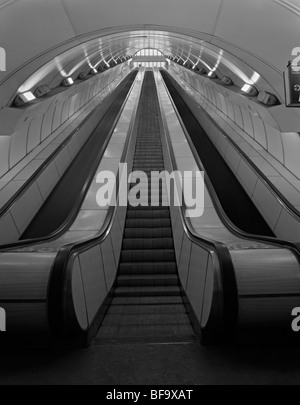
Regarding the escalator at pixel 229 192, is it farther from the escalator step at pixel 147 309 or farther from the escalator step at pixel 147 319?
the escalator step at pixel 147 319

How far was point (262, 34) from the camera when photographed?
278 inches

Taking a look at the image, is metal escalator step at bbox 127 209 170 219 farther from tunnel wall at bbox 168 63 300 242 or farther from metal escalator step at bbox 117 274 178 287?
metal escalator step at bbox 117 274 178 287

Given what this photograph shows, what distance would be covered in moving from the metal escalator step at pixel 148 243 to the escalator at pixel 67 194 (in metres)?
1.13

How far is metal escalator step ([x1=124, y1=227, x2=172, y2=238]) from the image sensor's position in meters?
6.47

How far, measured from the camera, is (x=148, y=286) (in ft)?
16.4

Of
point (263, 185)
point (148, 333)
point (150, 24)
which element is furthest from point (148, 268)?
point (150, 24)

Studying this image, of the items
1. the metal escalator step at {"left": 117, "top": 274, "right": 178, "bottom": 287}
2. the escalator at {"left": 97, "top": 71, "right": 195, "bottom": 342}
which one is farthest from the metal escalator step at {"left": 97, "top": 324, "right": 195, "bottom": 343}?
the metal escalator step at {"left": 117, "top": 274, "right": 178, "bottom": 287}

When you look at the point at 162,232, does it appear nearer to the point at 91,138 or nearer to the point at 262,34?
the point at 262,34

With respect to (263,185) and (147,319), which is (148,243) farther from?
(263,185)

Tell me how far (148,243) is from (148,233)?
366mm

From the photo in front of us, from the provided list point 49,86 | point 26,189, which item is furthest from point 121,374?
point 49,86

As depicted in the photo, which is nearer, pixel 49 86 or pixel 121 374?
pixel 121 374

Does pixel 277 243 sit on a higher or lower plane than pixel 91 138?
lower
